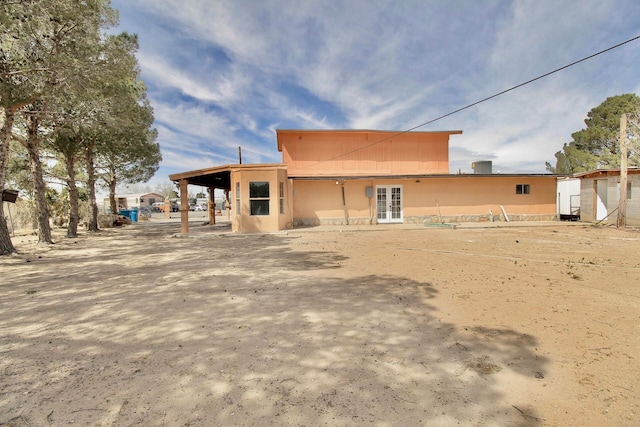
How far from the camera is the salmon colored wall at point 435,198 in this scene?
17250mm

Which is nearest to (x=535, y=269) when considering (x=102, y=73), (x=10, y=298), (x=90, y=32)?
(x=10, y=298)

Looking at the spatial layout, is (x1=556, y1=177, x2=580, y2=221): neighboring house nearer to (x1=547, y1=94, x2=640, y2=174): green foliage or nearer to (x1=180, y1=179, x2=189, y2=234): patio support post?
(x1=547, y1=94, x2=640, y2=174): green foliage

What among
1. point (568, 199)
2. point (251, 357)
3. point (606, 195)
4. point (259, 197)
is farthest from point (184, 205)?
point (568, 199)

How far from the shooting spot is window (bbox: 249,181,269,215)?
13852mm

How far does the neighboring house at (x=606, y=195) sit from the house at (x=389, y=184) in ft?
5.08

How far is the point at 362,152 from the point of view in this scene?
19.4m

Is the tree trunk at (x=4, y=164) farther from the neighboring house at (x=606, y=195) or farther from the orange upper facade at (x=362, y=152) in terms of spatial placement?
the neighboring house at (x=606, y=195)

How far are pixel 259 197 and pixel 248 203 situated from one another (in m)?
0.59

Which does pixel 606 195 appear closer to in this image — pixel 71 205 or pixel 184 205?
pixel 184 205

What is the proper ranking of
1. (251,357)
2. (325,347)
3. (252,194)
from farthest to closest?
(252,194), (325,347), (251,357)

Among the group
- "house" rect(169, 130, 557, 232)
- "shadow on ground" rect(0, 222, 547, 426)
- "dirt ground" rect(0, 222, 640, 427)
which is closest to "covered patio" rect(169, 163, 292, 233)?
"house" rect(169, 130, 557, 232)

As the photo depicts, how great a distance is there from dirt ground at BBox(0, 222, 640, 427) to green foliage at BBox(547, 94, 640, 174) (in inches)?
1208

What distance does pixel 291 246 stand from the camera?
10023mm

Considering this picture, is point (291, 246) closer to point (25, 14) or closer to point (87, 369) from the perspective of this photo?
point (87, 369)
